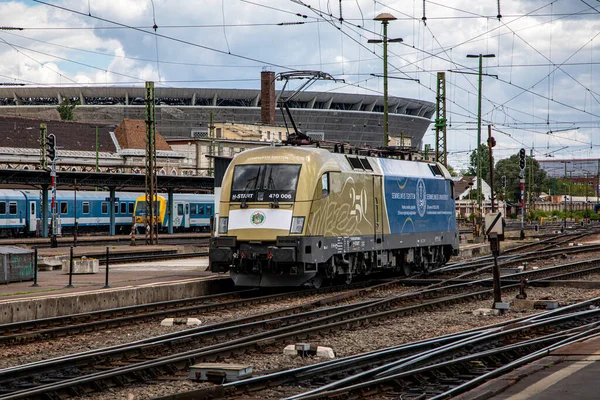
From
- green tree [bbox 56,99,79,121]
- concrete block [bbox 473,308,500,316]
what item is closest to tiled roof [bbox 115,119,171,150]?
green tree [bbox 56,99,79,121]

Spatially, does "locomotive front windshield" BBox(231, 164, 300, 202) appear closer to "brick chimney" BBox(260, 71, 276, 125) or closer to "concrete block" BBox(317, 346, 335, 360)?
"concrete block" BBox(317, 346, 335, 360)

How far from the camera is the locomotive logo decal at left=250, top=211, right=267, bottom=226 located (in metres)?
21.0

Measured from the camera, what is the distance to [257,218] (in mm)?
21109

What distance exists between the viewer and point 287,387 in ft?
32.9

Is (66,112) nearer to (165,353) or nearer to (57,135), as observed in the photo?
(57,135)

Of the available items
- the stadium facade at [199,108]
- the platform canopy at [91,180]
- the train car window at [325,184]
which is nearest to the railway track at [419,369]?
the train car window at [325,184]

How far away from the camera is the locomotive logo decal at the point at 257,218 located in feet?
69.0

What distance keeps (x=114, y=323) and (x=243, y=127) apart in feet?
335

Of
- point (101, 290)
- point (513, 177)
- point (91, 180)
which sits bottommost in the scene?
point (101, 290)

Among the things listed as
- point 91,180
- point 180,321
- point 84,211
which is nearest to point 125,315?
point 180,321

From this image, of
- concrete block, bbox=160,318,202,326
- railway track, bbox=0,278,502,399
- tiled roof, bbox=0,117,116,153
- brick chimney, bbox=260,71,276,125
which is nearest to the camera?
railway track, bbox=0,278,502,399

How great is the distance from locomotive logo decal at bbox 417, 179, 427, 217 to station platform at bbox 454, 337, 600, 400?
641 inches

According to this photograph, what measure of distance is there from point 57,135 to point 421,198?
252 ft

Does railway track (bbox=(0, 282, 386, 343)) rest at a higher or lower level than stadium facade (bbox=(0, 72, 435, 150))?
lower
